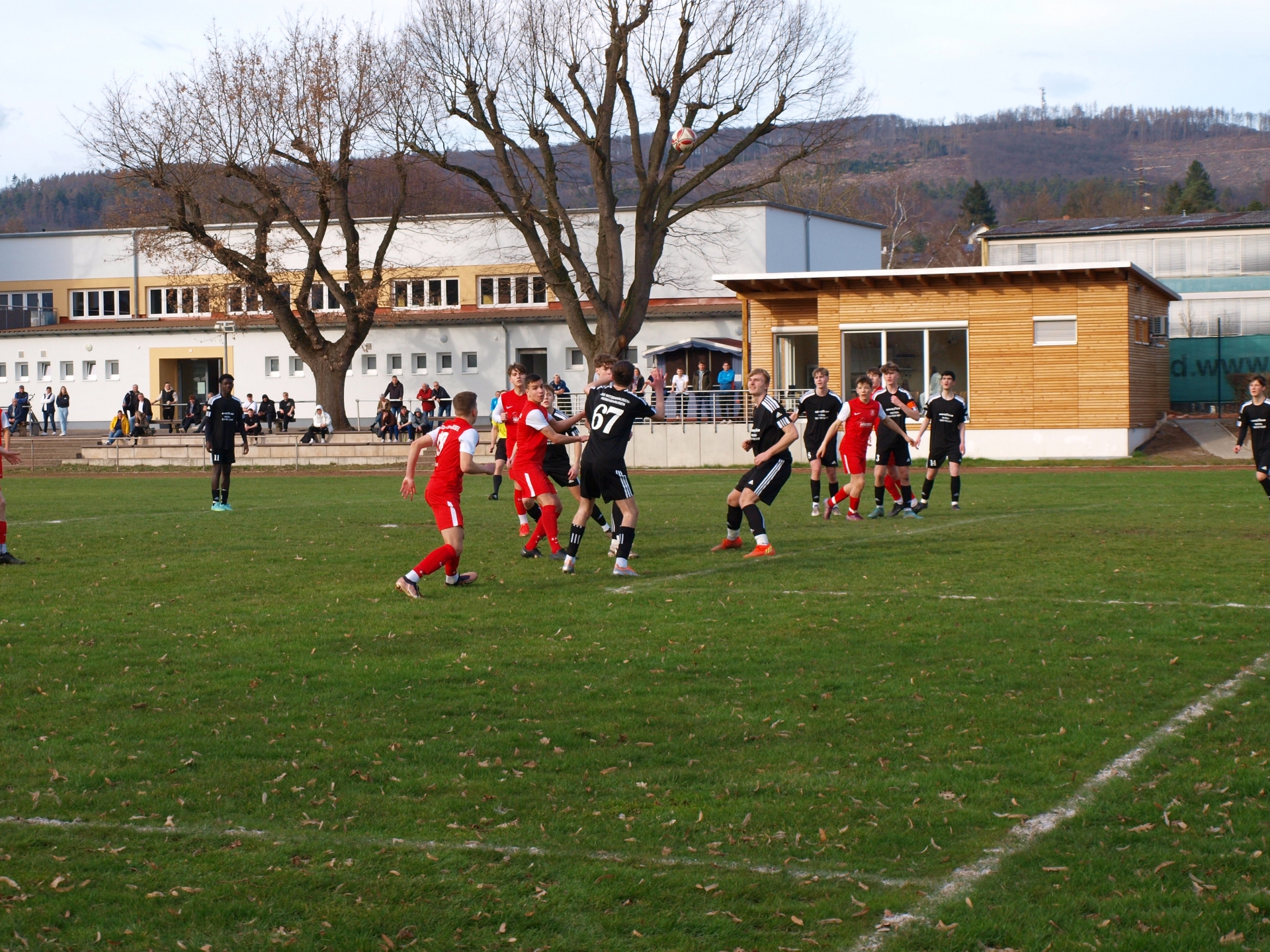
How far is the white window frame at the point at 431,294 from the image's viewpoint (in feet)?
187

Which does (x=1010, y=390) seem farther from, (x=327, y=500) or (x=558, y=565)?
(x=558, y=565)

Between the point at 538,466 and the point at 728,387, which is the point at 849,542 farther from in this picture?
the point at 728,387

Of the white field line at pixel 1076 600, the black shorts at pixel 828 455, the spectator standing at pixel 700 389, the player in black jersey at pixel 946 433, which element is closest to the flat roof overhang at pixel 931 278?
the spectator standing at pixel 700 389

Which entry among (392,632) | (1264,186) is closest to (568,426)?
(392,632)

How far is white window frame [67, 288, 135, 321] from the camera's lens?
61.6 metres

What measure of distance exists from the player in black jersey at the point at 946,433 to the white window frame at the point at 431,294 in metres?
40.5

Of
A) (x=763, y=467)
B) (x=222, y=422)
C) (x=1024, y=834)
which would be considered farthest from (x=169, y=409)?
(x=1024, y=834)

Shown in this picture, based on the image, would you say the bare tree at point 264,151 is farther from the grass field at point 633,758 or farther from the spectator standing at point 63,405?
the grass field at point 633,758

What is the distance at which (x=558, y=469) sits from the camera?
15.3m

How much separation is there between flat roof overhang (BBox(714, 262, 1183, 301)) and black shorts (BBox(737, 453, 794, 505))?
823 inches

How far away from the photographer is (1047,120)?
199m

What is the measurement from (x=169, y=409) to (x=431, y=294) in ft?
45.9

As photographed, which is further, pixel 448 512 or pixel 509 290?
pixel 509 290

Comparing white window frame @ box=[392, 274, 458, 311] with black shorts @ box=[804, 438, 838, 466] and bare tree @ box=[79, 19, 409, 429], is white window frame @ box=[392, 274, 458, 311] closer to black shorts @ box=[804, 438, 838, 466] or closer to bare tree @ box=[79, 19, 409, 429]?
bare tree @ box=[79, 19, 409, 429]
